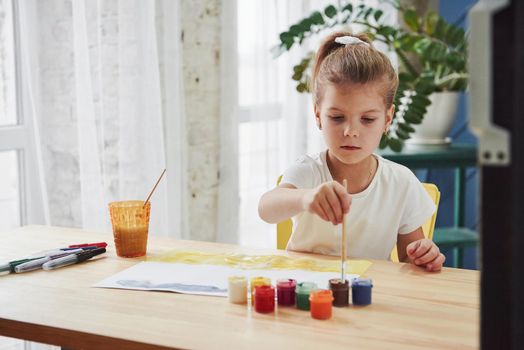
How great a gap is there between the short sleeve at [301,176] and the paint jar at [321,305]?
68 centimetres

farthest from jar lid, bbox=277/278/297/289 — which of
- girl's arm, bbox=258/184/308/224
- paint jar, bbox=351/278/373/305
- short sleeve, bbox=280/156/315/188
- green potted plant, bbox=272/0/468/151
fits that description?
green potted plant, bbox=272/0/468/151

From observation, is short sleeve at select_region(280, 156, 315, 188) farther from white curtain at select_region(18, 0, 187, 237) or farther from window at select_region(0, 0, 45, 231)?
window at select_region(0, 0, 45, 231)

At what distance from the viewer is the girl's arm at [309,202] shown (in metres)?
1.41

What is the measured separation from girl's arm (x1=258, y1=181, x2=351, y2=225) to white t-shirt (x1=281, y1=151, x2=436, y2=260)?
90 mm

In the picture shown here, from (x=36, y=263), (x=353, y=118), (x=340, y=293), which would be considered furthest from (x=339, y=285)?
(x=36, y=263)

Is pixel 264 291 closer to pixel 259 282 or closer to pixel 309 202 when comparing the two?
pixel 259 282

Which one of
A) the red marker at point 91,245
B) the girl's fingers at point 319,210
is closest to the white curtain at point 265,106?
the red marker at point 91,245

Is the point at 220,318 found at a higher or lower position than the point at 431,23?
lower

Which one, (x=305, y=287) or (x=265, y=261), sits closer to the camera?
(x=305, y=287)

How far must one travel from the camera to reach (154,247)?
1758mm

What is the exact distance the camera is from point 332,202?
1.41 metres

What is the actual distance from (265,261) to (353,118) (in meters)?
0.43

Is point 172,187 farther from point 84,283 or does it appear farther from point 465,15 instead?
point 465,15

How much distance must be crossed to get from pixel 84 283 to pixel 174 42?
5.31 feet
